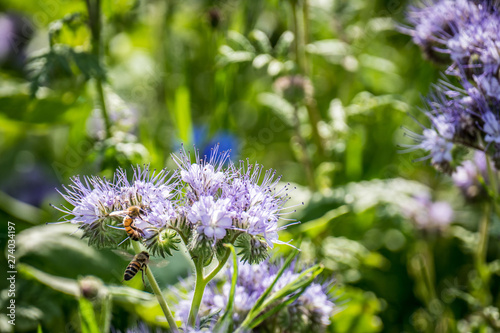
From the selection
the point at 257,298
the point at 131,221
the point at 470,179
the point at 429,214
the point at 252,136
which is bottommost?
the point at 429,214

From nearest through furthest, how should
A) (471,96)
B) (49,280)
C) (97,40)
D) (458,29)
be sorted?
(471,96)
(458,29)
(49,280)
(97,40)

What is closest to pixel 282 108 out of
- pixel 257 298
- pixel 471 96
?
pixel 471 96

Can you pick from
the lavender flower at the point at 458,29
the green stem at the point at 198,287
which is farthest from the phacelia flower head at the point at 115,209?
the lavender flower at the point at 458,29

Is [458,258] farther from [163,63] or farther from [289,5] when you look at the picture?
[163,63]

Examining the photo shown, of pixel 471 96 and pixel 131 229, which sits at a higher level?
pixel 471 96

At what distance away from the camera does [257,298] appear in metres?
1.56

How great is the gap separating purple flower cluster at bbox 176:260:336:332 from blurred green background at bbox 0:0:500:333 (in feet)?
0.55

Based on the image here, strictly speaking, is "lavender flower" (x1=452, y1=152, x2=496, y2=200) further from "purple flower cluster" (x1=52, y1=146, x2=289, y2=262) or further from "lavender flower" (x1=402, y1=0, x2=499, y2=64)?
"purple flower cluster" (x1=52, y1=146, x2=289, y2=262)

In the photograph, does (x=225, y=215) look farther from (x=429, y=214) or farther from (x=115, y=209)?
(x=429, y=214)

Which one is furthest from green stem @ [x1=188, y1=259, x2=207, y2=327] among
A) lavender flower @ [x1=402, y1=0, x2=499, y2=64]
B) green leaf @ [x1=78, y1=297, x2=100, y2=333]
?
lavender flower @ [x1=402, y1=0, x2=499, y2=64]

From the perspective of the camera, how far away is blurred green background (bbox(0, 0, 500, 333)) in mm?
2201

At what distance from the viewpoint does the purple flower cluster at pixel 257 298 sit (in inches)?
61.3

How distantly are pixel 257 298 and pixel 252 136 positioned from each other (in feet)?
6.08

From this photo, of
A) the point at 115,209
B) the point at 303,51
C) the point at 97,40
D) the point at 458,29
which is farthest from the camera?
the point at 303,51
